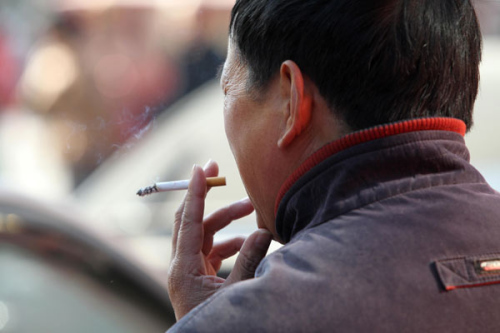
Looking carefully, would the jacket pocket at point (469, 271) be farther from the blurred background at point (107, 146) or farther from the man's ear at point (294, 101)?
the blurred background at point (107, 146)

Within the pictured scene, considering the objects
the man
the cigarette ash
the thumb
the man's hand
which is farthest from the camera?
the cigarette ash

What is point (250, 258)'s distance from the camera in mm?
1103

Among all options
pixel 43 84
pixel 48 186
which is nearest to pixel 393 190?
pixel 43 84

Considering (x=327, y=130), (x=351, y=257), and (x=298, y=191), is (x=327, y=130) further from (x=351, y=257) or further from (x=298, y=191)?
(x=351, y=257)

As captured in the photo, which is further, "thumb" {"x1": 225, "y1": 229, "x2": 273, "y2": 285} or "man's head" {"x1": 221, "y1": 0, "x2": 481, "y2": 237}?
"thumb" {"x1": 225, "y1": 229, "x2": 273, "y2": 285}

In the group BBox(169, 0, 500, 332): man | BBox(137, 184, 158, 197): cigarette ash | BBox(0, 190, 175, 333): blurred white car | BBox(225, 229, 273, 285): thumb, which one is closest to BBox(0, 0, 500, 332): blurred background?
BBox(0, 190, 175, 333): blurred white car

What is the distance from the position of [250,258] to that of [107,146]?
0.88 meters

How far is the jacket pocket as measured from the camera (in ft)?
2.82

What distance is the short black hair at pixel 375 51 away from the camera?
96 centimetres

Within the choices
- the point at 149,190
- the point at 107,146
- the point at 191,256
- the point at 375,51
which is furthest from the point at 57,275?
the point at 375,51

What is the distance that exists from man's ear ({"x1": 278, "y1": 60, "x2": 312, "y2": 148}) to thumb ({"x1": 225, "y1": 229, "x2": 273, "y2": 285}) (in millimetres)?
181

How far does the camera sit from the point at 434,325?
837 millimetres

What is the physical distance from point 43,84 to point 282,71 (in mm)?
1997

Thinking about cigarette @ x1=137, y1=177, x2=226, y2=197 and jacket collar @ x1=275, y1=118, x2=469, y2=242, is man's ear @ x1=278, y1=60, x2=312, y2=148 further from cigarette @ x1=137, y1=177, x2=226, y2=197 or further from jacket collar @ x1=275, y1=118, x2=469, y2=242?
cigarette @ x1=137, y1=177, x2=226, y2=197
